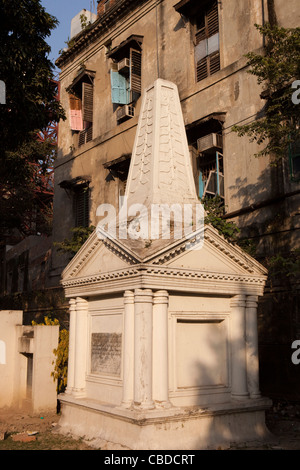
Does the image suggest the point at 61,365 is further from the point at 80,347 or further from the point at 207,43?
the point at 207,43

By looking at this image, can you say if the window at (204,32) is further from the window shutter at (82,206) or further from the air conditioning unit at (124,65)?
the window shutter at (82,206)

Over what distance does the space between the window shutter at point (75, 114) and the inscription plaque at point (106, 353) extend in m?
14.6

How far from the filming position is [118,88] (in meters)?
18.8

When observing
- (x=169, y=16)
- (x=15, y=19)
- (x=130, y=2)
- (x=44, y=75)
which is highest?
(x=130, y=2)

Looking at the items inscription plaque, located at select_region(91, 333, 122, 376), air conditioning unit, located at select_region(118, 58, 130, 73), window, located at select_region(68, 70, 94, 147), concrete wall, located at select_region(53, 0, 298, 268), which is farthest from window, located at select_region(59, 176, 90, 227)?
inscription plaque, located at select_region(91, 333, 122, 376)

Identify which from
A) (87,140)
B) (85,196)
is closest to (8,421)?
(85,196)

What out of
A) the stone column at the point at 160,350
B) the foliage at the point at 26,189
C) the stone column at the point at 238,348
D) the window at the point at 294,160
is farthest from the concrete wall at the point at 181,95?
the stone column at the point at 160,350

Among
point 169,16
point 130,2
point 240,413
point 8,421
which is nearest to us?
point 240,413

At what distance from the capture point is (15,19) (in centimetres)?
1200

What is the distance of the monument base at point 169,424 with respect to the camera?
6.75 meters

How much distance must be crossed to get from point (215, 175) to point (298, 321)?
535 centimetres

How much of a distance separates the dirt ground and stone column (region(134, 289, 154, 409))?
912 mm

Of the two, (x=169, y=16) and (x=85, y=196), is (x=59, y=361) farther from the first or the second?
(x=169, y=16)

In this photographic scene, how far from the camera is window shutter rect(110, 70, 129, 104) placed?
1866cm
